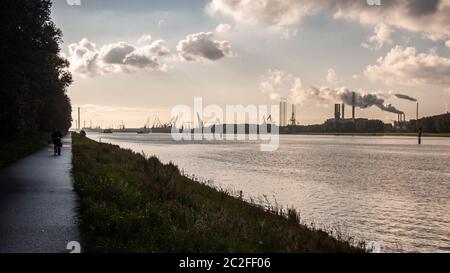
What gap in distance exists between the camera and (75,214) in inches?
449

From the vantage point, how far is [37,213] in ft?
38.0

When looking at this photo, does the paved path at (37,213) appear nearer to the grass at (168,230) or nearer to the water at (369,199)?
the grass at (168,230)

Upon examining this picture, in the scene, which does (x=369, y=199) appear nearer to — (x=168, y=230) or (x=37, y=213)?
(x=168, y=230)

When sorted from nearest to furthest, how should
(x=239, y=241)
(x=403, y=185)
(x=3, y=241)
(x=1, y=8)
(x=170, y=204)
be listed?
1. (x=3, y=241)
2. (x=239, y=241)
3. (x=170, y=204)
4. (x=1, y=8)
5. (x=403, y=185)

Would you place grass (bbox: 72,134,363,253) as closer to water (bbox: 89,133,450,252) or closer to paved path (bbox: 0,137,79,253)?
paved path (bbox: 0,137,79,253)

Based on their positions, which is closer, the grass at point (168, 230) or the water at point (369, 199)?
the grass at point (168, 230)

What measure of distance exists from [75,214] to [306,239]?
6.37 metres

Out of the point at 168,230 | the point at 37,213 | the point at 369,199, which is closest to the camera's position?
the point at 168,230

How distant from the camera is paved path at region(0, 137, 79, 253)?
855 cm

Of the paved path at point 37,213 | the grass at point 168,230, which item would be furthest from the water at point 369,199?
the paved path at point 37,213

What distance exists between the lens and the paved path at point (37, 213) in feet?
28.1

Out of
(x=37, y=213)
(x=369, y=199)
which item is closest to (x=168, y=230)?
(x=37, y=213)
